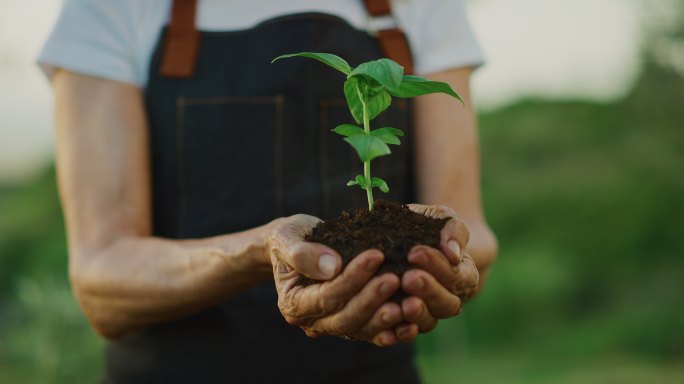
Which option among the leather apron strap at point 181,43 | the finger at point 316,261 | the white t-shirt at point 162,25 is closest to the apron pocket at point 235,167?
the leather apron strap at point 181,43

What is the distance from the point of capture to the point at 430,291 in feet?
4.24

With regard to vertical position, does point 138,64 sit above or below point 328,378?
above

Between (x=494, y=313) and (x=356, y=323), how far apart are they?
6.20m

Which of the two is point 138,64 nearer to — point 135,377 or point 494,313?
point 135,377

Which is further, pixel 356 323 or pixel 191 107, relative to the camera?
pixel 191 107

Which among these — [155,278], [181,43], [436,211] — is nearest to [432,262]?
[436,211]

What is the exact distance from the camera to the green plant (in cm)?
130

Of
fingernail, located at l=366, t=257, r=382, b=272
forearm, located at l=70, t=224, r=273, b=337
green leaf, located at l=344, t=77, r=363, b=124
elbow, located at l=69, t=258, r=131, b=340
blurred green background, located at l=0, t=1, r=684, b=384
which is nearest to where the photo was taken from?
Answer: fingernail, located at l=366, t=257, r=382, b=272

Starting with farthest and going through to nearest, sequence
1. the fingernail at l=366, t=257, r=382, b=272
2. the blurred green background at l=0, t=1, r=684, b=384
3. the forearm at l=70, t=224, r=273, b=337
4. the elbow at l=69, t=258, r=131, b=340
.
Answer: the blurred green background at l=0, t=1, r=684, b=384 < the elbow at l=69, t=258, r=131, b=340 < the forearm at l=70, t=224, r=273, b=337 < the fingernail at l=366, t=257, r=382, b=272

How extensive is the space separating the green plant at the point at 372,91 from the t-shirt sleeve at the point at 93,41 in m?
0.75

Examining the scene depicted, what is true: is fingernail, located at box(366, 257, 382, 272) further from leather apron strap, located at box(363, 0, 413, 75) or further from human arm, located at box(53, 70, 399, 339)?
leather apron strap, located at box(363, 0, 413, 75)

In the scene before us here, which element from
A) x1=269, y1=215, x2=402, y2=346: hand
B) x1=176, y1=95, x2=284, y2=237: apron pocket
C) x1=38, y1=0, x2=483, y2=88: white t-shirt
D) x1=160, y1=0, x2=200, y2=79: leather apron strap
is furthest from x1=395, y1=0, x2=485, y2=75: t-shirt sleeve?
x1=269, y1=215, x2=402, y2=346: hand

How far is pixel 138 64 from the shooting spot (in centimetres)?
206

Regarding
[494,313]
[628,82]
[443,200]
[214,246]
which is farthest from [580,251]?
[214,246]
